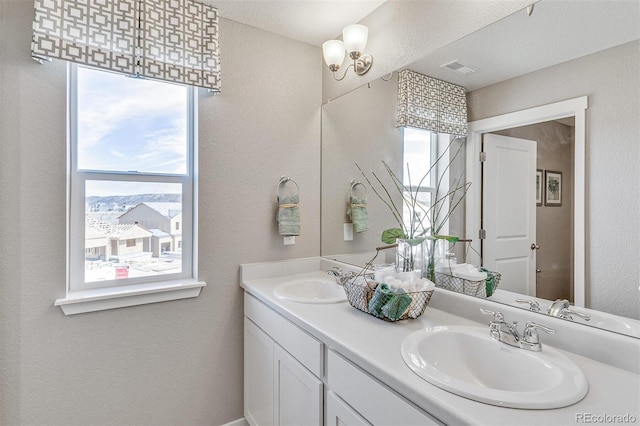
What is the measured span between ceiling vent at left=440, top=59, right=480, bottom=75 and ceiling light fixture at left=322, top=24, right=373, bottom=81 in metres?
0.53

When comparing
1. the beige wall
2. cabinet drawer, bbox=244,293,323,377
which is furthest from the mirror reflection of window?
cabinet drawer, bbox=244,293,323,377

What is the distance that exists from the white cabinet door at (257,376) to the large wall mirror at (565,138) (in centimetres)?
109

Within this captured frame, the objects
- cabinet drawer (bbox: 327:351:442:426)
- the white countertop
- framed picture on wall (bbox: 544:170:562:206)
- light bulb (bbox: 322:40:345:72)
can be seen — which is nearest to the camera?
the white countertop

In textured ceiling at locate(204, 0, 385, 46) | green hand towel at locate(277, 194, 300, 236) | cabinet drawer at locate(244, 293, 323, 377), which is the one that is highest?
textured ceiling at locate(204, 0, 385, 46)

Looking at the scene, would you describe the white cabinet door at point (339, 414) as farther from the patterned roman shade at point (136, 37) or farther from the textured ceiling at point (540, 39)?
the patterned roman shade at point (136, 37)

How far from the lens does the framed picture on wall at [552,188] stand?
1114 millimetres

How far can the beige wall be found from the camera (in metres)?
0.94

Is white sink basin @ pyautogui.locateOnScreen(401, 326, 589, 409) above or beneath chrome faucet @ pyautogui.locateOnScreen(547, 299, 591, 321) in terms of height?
beneath

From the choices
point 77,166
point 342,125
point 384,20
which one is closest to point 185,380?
point 77,166

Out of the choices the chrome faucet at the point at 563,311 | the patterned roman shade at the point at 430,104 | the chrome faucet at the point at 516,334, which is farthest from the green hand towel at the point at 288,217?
the chrome faucet at the point at 563,311

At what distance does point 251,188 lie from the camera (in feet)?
6.60

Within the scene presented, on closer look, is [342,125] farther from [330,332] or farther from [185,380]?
[185,380]

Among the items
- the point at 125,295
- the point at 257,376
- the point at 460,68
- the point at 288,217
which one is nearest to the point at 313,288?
the point at 288,217

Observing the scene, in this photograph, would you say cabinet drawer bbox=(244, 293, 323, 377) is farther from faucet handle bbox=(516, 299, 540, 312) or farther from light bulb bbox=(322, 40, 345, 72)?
light bulb bbox=(322, 40, 345, 72)
